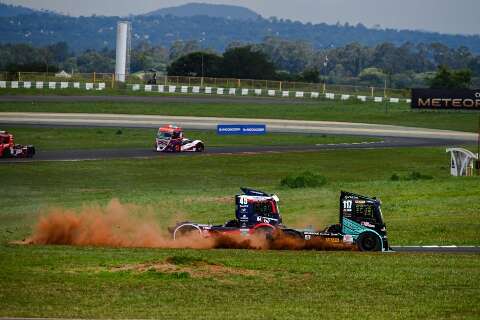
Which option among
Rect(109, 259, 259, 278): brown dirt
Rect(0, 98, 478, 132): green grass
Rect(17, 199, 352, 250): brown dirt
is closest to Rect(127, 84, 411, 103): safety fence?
Rect(0, 98, 478, 132): green grass

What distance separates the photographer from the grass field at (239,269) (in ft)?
80.9

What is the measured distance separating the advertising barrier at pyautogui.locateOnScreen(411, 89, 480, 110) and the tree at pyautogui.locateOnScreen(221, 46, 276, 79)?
60612 millimetres

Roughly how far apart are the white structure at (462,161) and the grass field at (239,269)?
1039cm

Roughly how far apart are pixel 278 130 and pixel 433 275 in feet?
231

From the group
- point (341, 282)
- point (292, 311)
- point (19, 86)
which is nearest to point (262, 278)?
point (341, 282)

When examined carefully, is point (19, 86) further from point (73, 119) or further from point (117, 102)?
point (73, 119)

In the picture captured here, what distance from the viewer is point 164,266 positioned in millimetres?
30016

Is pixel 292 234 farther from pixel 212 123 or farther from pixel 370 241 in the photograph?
pixel 212 123

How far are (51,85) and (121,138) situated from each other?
51.1m

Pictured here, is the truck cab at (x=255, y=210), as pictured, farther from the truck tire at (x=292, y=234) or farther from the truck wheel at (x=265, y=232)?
the truck tire at (x=292, y=234)

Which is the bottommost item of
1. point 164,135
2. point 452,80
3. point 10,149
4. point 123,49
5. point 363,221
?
point 10,149

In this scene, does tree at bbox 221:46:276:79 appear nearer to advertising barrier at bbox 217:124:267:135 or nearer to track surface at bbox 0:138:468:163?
advertising barrier at bbox 217:124:267:135

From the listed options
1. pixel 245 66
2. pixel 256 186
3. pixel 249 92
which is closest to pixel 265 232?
pixel 256 186

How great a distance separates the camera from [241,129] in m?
94.9
